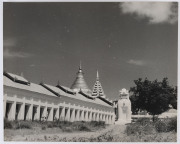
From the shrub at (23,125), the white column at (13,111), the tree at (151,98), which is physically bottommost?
the shrub at (23,125)

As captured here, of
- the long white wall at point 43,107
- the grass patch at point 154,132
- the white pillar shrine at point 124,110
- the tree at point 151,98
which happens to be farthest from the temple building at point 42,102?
the grass patch at point 154,132

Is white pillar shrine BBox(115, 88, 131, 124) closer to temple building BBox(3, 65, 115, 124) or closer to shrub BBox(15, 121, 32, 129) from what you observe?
temple building BBox(3, 65, 115, 124)

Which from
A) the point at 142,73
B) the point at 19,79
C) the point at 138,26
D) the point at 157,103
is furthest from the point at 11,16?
the point at 157,103

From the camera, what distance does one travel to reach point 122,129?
21266 millimetres

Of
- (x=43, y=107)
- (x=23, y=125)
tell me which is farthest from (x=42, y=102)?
(x=23, y=125)

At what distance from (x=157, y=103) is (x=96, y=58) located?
9674 millimetres

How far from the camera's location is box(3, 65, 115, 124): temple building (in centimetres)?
2358

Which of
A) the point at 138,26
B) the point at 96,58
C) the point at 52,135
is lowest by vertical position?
the point at 52,135

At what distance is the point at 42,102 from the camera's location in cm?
2809

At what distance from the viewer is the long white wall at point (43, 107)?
23656 mm

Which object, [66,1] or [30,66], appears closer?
[66,1]

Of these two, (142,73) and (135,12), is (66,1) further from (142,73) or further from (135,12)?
(142,73)

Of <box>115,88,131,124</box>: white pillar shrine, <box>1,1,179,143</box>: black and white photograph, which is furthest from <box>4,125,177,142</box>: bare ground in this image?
<box>115,88,131,124</box>: white pillar shrine

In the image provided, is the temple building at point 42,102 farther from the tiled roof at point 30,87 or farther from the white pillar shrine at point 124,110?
the white pillar shrine at point 124,110
